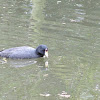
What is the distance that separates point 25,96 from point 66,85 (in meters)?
1.39

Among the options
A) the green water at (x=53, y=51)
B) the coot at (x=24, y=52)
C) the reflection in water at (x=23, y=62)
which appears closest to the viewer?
the green water at (x=53, y=51)

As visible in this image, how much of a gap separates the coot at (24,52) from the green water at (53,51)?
22 cm

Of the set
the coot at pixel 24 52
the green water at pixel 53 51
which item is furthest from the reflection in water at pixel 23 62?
the coot at pixel 24 52

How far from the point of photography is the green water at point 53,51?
884cm

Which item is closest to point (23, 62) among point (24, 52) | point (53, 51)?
point (24, 52)

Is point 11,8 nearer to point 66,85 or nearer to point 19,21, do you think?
point 19,21

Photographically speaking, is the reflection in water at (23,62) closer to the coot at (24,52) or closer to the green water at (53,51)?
the green water at (53,51)

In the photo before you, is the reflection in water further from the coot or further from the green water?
the coot

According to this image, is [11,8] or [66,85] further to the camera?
[11,8]

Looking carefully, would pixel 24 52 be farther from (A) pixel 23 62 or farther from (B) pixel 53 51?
(B) pixel 53 51

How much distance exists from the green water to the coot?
22 cm

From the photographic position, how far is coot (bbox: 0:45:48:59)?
11.4m

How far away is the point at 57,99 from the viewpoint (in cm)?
831

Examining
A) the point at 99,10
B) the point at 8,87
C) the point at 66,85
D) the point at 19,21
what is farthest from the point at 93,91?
the point at 99,10
